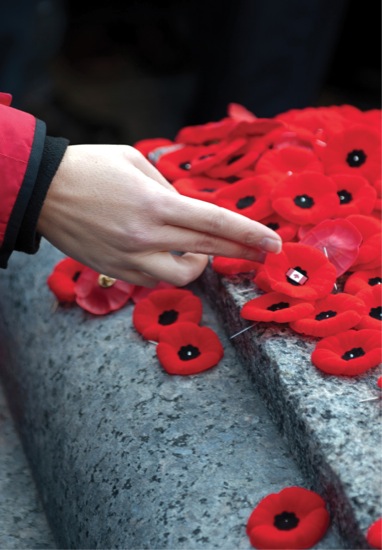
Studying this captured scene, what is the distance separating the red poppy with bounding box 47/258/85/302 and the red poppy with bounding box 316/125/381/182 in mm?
522

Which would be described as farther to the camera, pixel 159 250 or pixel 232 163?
pixel 232 163

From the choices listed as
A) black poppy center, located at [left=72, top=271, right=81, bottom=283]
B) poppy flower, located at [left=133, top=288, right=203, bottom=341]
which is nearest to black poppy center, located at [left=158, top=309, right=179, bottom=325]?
poppy flower, located at [left=133, top=288, right=203, bottom=341]

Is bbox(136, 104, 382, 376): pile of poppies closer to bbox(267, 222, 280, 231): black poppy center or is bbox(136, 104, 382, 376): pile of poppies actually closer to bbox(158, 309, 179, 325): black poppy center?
bbox(267, 222, 280, 231): black poppy center

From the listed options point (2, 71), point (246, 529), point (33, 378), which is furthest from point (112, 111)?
point (246, 529)

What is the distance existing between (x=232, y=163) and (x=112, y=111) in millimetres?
2320

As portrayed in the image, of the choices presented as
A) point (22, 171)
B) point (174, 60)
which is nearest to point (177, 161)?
point (22, 171)

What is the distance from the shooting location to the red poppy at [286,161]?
5.47 ft

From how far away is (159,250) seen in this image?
134 cm

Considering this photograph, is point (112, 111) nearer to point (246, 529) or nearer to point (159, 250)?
point (159, 250)

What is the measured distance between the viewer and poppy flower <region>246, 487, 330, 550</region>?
3.62 feet

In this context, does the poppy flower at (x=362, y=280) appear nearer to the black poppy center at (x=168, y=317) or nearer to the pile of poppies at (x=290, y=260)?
the pile of poppies at (x=290, y=260)

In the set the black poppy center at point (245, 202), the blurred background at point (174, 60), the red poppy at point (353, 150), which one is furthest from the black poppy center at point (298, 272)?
the blurred background at point (174, 60)

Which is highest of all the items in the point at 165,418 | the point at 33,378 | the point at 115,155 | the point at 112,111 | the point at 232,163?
the point at 115,155

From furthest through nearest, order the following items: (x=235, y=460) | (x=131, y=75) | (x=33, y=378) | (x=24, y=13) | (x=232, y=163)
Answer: (x=131, y=75)
(x=24, y=13)
(x=232, y=163)
(x=33, y=378)
(x=235, y=460)
